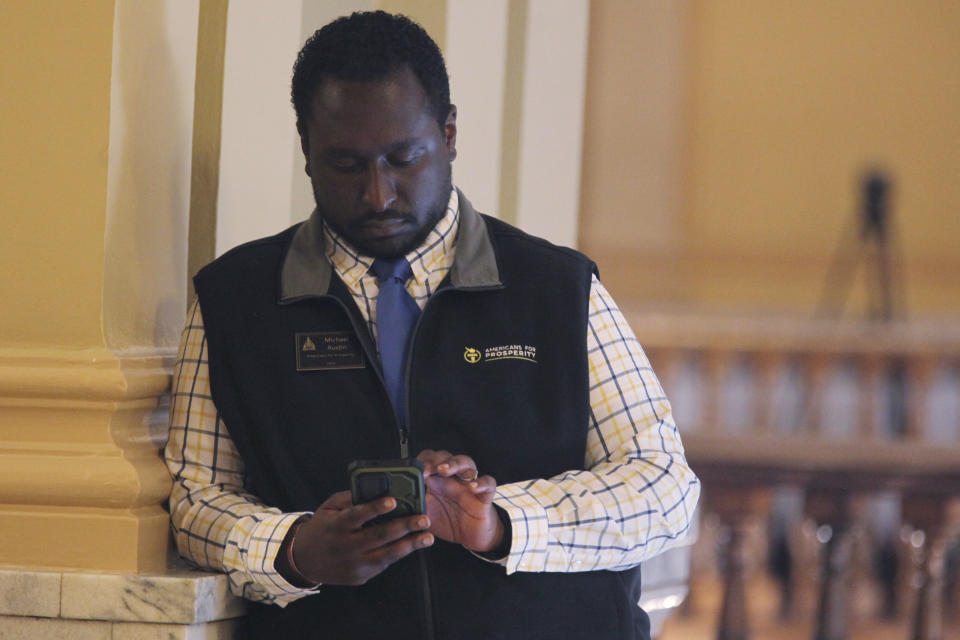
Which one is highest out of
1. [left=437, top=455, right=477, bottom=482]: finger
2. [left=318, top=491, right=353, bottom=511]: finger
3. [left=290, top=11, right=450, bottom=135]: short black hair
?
[left=290, top=11, right=450, bottom=135]: short black hair

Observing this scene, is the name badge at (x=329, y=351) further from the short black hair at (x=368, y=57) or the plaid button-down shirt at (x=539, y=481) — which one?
the short black hair at (x=368, y=57)

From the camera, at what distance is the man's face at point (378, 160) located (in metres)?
1.54

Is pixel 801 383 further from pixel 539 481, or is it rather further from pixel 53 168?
pixel 53 168

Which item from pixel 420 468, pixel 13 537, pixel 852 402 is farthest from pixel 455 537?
pixel 852 402

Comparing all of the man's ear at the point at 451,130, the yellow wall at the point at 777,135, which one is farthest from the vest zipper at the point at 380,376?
the yellow wall at the point at 777,135

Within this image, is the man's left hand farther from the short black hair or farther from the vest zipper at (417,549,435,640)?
the short black hair

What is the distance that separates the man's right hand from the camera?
1.31m

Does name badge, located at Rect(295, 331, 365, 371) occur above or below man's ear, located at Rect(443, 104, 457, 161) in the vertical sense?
below

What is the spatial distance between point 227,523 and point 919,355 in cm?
473

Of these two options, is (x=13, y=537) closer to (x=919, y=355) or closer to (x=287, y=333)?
(x=287, y=333)

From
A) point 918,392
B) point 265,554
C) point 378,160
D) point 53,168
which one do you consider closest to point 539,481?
point 265,554

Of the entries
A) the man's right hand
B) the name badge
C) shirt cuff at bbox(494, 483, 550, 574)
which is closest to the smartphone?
the man's right hand

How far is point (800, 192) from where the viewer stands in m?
7.91

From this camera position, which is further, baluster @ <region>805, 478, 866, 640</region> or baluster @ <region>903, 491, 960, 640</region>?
baluster @ <region>805, 478, 866, 640</region>
